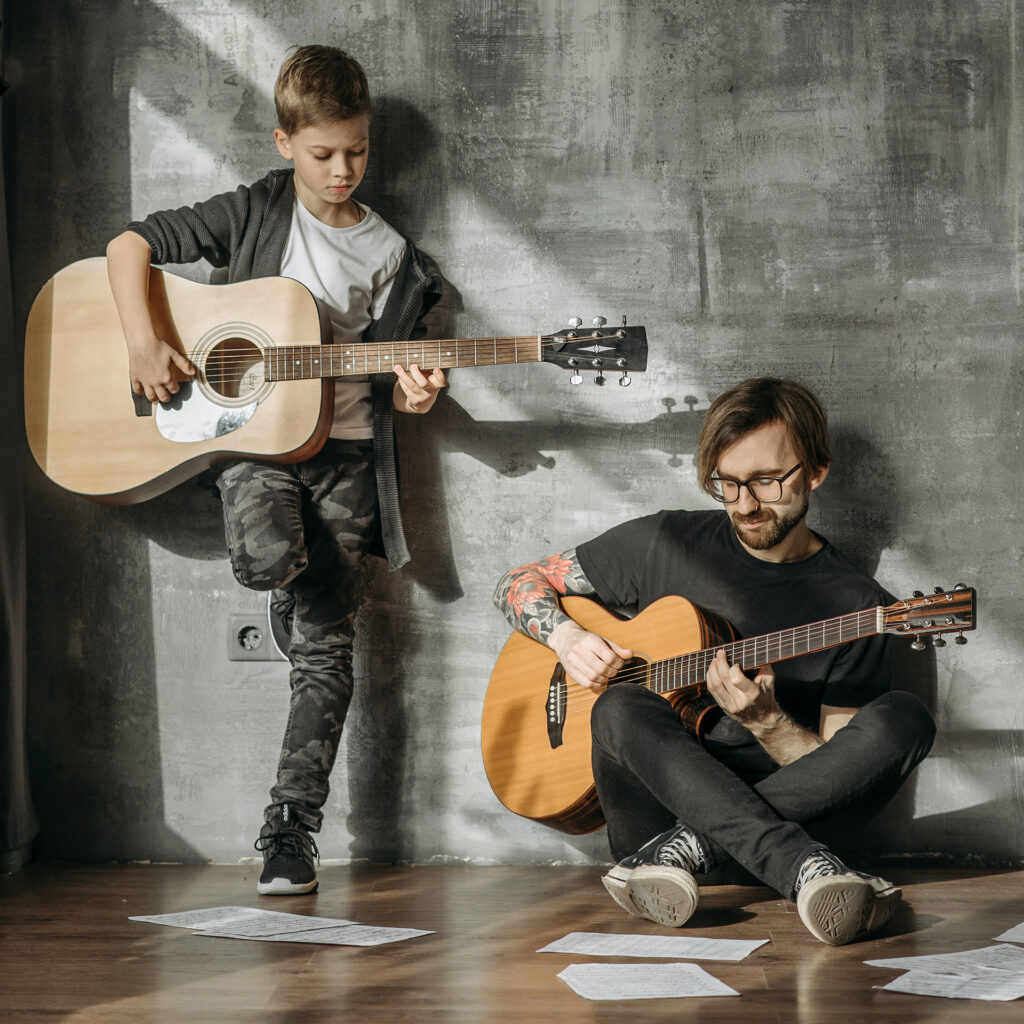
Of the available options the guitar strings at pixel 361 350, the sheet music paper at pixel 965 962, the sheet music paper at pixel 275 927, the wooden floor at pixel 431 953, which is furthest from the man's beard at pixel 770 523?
the sheet music paper at pixel 275 927

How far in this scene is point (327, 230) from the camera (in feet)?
7.72

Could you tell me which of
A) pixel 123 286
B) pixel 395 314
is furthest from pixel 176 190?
pixel 395 314

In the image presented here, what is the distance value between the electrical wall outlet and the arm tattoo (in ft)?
1.88

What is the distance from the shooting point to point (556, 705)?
2217 mm

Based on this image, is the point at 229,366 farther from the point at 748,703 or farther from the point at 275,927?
the point at 748,703

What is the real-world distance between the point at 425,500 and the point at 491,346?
0.51 meters

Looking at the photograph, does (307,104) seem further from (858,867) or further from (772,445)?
(858,867)

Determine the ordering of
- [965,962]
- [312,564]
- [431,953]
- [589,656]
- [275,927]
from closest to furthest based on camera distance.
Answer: [965,962], [431,953], [275,927], [589,656], [312,564]

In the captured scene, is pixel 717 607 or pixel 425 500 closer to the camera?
pixel 717 607

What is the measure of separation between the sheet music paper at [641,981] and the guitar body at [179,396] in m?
1.15

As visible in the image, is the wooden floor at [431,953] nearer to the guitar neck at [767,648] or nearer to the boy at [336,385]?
the boy at [336,385]

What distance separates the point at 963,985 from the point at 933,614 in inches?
23.8

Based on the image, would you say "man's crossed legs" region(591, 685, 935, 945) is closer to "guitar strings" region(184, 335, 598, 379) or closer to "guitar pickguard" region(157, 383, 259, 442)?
"guitar strings" region(184, 335, 598, 379)

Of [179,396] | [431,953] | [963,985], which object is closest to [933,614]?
[963,985]
